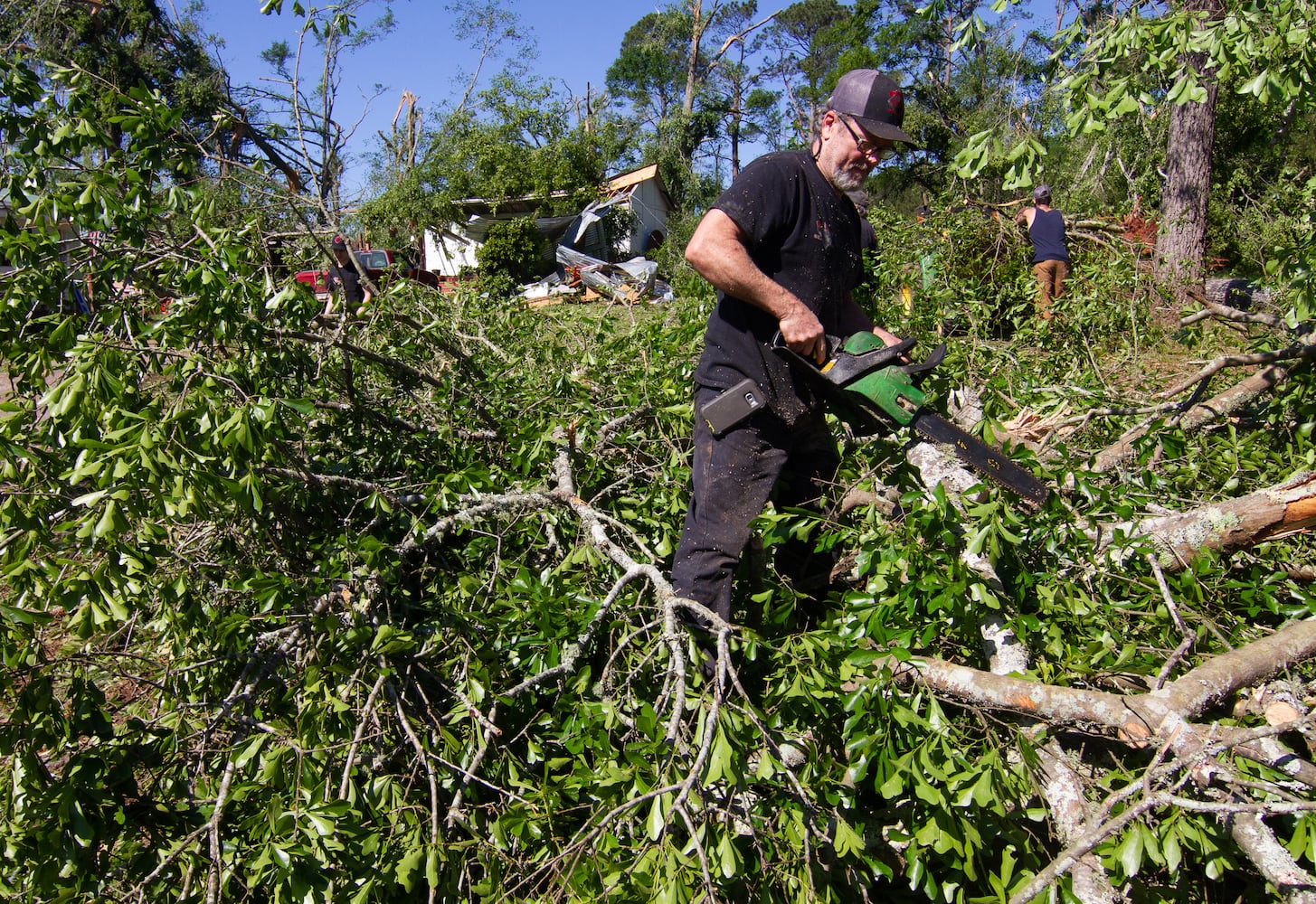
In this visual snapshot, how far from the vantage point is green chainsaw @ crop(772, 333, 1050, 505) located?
2.16 metres

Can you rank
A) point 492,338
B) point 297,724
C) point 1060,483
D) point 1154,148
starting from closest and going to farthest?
point 297,724 → point 1060,483 → point 492,338 → point 1154,148

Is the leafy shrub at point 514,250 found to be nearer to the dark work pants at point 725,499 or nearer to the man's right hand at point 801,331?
the dark work pants at point 725,499

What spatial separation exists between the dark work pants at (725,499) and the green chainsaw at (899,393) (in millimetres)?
274

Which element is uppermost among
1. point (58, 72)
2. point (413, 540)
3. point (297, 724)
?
point (58, 72)

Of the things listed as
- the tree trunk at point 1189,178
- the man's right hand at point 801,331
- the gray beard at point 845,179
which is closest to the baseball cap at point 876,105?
the gray beard at point 845,179

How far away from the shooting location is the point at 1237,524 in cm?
225

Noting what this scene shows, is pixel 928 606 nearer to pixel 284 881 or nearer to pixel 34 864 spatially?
pixel 284 881

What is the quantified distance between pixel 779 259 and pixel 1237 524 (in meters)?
1.55

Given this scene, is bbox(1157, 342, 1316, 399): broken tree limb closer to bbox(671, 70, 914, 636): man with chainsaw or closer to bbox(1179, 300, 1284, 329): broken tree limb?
bbox(1179, 300, 1284, 329): broken tree limb

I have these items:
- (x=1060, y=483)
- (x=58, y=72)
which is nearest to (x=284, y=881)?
(x=1060, y=483)

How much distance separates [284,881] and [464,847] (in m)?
0.40

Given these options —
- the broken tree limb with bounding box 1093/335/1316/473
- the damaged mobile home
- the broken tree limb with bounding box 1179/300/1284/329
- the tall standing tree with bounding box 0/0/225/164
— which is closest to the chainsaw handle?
the broken tree limb with bounding box 1093/335/1316/473

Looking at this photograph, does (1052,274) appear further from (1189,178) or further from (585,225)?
(585,225)

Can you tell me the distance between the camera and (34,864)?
1663mm
